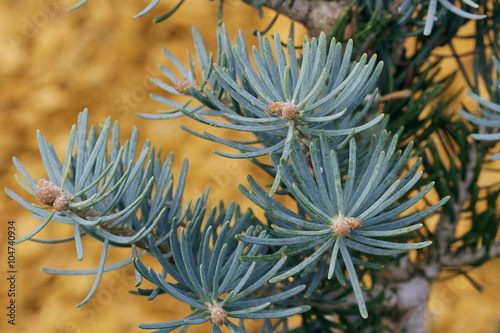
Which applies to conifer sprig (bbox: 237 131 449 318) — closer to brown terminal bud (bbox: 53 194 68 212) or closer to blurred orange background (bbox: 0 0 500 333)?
brown terminal bud (bbox: 53 194 68 212)

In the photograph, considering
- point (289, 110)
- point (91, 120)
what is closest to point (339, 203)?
point (289, 110)

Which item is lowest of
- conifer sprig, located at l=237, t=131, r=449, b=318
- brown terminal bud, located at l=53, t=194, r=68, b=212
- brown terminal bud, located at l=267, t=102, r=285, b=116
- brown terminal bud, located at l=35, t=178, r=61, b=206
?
conifer sprig, located at l=237, t=131, r=449, b=318

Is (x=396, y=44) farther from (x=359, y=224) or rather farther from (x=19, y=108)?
(x=19, y=108)

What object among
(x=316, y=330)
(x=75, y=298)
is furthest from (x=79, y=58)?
(x=316, y=330)

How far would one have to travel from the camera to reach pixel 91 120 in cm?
107

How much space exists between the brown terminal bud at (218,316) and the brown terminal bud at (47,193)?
0.28ft

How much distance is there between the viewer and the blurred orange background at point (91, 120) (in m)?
1.01

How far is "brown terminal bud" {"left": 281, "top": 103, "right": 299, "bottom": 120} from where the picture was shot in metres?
Result: 0.21

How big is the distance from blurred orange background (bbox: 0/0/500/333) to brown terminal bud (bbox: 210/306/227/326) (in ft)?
2.64

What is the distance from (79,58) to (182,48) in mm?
220

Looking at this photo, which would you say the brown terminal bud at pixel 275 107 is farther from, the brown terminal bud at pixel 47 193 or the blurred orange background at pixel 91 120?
the blurred orange background at pixel 91 120

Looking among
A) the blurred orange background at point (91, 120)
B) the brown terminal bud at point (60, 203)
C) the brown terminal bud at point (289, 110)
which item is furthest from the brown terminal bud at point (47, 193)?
the blurred orange background at point (91, 120)

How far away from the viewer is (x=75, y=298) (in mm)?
1003

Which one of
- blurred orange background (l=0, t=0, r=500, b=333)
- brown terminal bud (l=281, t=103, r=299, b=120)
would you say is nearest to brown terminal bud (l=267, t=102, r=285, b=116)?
brown terminal bud (l=281, t=103, r=299, b=120)
